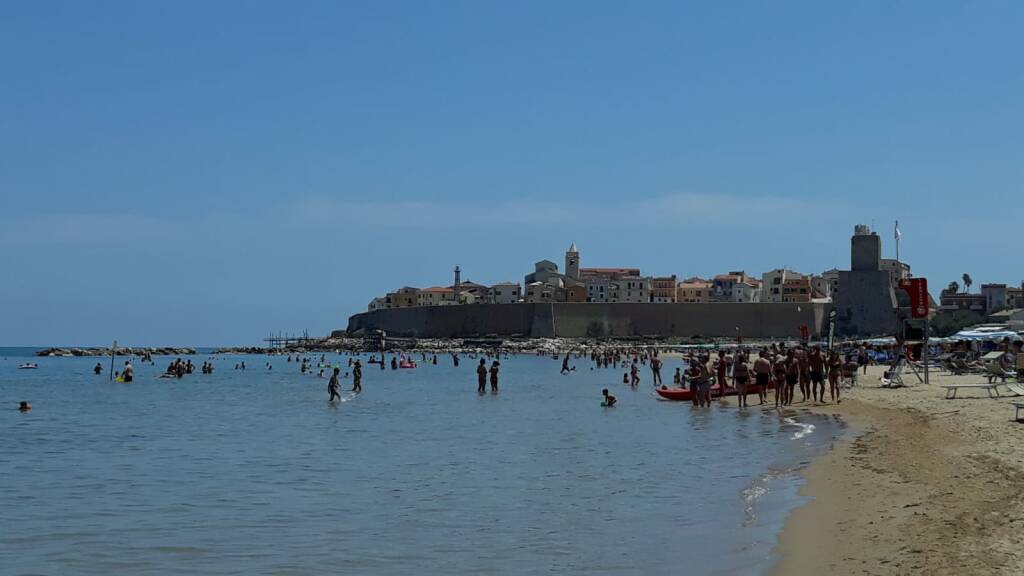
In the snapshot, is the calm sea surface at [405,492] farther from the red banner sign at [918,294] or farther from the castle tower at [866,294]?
the castle tower at [866,294]

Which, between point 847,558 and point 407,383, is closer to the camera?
point 847,558

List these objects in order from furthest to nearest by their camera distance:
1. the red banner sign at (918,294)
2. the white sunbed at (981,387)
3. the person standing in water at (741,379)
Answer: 1. the red banner sign at (918,294)
2. the person standing in water at (741,379)
3. the white sunbed at (981,387)

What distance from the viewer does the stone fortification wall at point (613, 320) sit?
310 feet

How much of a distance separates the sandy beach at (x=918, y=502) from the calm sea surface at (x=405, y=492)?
393mm

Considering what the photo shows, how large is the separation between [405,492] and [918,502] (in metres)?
5.62

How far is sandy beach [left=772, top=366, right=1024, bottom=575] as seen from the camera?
7.00 meters

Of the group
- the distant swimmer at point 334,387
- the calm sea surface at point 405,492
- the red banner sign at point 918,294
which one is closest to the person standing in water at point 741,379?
the calm sea surface at point 405,492

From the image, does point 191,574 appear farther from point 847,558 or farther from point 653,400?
point 653,400

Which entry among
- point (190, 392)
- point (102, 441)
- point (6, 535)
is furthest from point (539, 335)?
point (6, 535)

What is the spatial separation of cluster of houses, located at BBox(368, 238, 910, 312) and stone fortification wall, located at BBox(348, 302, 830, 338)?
384 inches

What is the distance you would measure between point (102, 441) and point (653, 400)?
49.3ft

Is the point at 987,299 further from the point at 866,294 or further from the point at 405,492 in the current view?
the point at 405,492

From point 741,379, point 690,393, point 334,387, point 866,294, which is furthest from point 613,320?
point 741,379

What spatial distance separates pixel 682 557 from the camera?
8.47m
